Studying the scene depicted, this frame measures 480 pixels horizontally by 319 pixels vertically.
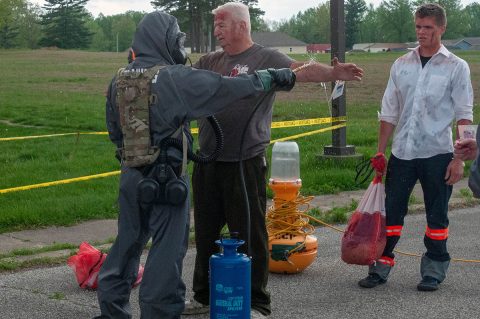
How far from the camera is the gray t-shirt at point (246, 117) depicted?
18.4 feet

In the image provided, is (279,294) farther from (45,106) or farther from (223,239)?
(45,106)

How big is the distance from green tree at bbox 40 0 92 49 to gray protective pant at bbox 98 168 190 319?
10793 cm

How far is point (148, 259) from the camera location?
5.14m

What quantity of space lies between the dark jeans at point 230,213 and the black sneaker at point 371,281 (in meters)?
1.07

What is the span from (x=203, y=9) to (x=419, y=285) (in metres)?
83.2

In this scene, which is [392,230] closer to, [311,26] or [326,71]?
[326,71]

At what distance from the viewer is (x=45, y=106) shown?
69.6 ft

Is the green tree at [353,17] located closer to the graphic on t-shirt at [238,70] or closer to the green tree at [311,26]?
the green tree at [311,26]

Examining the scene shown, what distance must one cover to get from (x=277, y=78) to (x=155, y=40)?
0.71 meters

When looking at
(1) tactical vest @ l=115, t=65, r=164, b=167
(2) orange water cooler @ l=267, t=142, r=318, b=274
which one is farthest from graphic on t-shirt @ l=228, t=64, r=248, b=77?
(2) orange water cooler @ l=267, t=142, r=318, b=274

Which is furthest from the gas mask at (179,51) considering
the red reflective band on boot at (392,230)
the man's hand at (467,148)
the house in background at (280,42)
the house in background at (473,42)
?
the house in background at (473,42)

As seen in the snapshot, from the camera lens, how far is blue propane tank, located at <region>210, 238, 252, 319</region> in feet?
16.4

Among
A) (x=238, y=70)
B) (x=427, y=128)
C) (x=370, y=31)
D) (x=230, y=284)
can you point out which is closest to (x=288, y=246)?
(x=427, y=128)

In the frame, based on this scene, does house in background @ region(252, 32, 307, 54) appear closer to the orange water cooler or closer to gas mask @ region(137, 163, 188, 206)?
the orange water cooler
